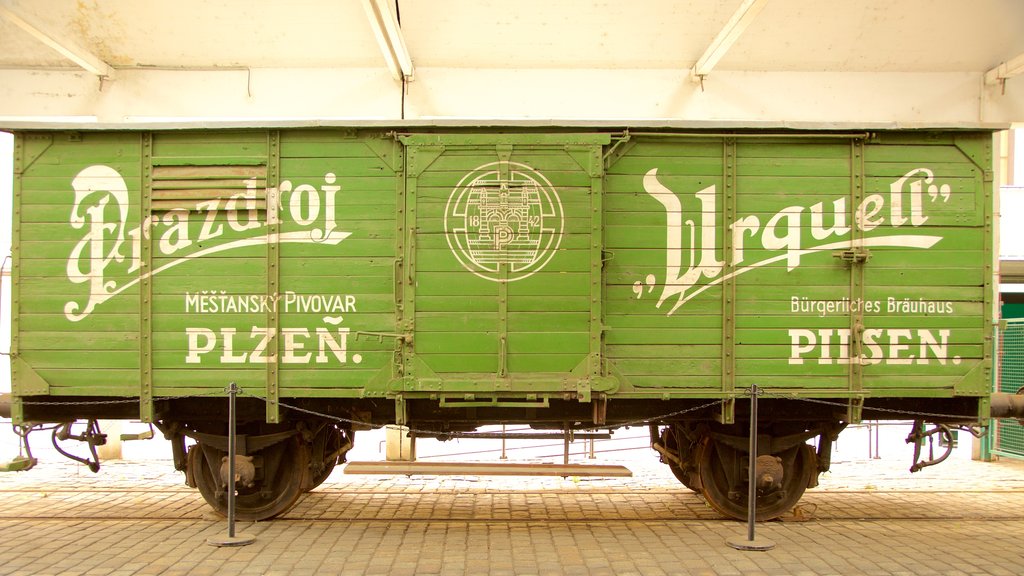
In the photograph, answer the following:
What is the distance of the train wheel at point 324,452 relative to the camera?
6809 millimetres

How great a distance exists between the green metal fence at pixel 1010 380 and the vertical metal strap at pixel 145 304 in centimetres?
1143

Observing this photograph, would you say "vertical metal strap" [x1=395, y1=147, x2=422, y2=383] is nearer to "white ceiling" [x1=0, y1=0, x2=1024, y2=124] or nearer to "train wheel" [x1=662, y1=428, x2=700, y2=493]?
"train wheel" [x1=662, y1=428, x2=700, y2=493]

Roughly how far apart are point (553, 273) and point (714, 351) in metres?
1.62

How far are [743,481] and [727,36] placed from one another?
212 inches

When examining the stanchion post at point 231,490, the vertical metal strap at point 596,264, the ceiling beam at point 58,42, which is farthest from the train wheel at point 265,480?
the ceiling beam at point 58,42

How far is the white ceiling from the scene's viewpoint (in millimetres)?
9172

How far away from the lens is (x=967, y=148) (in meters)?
6.26

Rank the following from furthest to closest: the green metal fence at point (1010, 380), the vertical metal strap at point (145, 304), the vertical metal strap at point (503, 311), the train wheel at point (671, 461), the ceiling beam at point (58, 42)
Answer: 1. the green metal fence at point (1010, 380)
2. the ceiling beam at point (58, 42)
3. the train wheel at point (671, 461)
4. the vertical metal strap at point (145, 304)
5. the vertical metal strap at point (503, 311)

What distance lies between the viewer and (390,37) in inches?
332

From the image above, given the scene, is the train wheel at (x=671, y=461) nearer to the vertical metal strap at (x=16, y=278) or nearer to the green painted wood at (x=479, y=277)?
the green painted wood at (x=479, y=277)

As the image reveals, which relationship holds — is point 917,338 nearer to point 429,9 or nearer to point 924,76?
point 924,76

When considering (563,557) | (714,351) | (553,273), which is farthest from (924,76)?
(563,557)

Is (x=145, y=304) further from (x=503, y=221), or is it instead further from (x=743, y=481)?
(x=743, y=481)

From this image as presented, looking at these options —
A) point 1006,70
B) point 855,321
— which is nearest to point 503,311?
point 855,321
